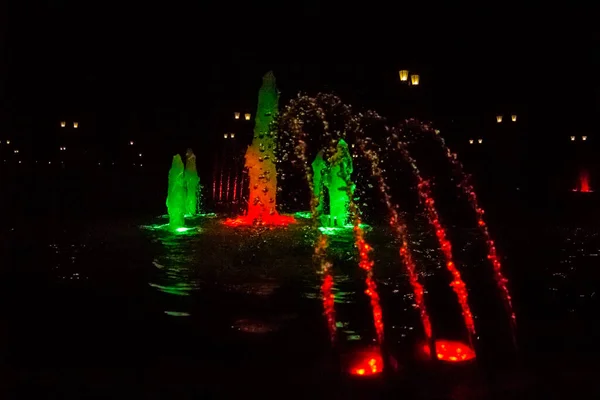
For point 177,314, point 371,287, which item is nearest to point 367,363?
point 177,314

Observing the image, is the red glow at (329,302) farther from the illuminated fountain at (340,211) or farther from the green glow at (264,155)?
the green glow at (264,155)

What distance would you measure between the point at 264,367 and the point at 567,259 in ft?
25.6

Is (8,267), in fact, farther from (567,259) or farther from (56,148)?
(56,148)

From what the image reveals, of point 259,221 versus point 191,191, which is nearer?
point 259,221

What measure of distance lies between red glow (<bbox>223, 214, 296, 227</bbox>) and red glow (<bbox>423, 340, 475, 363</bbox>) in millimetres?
10436

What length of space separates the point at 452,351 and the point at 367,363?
1.00 m

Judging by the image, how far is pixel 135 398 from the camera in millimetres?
4645

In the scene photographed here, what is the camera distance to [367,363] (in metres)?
5.51

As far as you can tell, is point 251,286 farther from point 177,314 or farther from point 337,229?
point 337,229

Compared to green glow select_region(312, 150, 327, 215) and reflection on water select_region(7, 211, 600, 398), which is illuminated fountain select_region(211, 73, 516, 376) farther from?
reflection on water select_region(7, 211, 600, 398)

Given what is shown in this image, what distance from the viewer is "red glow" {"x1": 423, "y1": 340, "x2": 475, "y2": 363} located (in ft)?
18.8

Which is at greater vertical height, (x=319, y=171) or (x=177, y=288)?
(x=319, y=171)

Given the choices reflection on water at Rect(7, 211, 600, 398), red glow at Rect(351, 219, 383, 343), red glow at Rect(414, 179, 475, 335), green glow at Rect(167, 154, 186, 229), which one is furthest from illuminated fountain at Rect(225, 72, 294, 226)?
red glow at Rect(351, 219, 383, 343)

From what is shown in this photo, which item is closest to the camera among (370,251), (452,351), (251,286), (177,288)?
(452,351)
